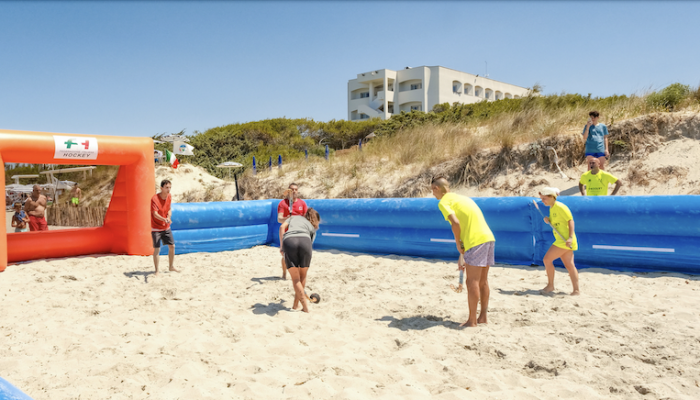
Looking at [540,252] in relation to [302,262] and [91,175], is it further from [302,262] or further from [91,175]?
[91,175]

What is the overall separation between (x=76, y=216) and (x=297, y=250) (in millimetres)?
16512

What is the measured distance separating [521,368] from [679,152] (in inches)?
380

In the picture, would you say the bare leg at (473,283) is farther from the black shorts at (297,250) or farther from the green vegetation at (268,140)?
the green vegetation at (268,140)

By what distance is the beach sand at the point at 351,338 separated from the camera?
326 centimetres

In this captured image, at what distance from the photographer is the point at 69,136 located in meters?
8.10

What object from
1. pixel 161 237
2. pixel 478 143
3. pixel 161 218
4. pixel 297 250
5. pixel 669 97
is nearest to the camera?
pixel 297 250

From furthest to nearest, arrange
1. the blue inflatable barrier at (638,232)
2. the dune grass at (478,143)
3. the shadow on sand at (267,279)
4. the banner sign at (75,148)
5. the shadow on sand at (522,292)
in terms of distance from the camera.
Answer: the dune grass at (478,143)
the banner sign at (75,148)
the shadow on sand at (267,279)
the blue inflatable barrier at (638,232)
the shadow on sand at (522,292)

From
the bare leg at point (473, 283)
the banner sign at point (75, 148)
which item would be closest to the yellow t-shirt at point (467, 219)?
the bare leg at point (473, 283)

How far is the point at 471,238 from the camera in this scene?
4219 mm

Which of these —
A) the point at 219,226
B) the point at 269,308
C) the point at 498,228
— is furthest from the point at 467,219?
the point at 219,226

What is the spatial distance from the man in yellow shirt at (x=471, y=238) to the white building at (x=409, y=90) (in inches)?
1748

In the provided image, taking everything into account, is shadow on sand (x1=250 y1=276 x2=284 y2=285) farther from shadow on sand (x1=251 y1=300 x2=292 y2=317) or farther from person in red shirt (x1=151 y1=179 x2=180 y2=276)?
person in red shirt (x1=151 y1=179 x2=180 y2=276)

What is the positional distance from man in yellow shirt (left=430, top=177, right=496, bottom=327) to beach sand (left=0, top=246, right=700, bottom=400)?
1.35 ft

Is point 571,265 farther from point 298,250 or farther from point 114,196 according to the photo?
point 114,196
